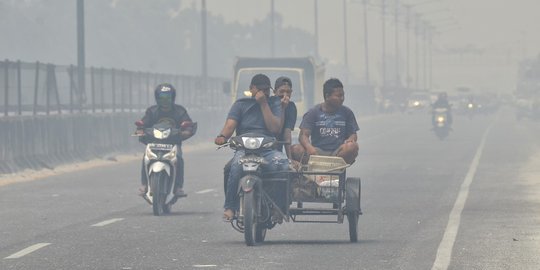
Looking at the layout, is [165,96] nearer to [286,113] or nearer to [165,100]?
[165,100]

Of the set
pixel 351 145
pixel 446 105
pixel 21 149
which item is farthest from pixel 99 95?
pixel 351 145

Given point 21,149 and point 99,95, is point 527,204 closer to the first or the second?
point 21,149

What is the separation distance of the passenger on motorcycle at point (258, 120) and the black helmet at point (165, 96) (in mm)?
3905

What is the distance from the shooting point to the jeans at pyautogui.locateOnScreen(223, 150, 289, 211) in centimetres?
1348

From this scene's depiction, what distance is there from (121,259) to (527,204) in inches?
321

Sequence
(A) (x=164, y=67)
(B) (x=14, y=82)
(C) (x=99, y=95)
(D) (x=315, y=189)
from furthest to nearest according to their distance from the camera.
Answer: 1. (A) (x=164, y=67)
2. (C) (x=99, y=95)
3. (B) (x=14, y=82)
4. (D) (x=315, y=189)

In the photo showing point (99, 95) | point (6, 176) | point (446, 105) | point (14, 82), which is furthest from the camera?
point (446, 105)

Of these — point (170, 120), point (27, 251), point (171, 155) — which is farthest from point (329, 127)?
point (170, 120)

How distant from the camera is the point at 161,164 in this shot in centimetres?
1744

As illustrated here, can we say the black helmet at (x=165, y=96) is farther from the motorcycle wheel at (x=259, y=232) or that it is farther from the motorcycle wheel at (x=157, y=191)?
the motorcycle wheel at (x=259, y=232)

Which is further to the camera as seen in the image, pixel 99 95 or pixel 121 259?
pixel 99 95

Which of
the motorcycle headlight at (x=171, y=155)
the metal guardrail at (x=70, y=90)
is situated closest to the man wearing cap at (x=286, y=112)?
the motorcycle headlight at (x=171, y=155)

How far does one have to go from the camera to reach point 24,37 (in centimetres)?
12612

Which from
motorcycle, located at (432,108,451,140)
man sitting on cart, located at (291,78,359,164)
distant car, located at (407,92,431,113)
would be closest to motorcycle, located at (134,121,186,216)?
man sitting on cart, located at (291,78,359,164)
